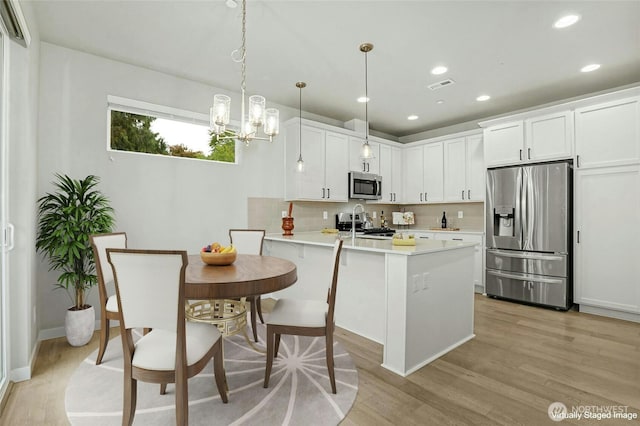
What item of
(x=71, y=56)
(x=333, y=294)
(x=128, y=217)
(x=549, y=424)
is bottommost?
(x=549, y=424)

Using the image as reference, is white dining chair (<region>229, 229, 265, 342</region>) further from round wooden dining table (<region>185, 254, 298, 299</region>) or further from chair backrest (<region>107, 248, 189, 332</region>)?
chair backrest (<region>107, 248, 189, 332</region>)

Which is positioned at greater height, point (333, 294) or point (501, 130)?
point (501, 130)

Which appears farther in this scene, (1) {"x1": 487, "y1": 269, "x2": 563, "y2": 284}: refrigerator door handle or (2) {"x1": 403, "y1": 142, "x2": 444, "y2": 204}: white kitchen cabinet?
(2) {"x1": 403, "y1": 142, "x2": 444, "y2": 204}: white kitchen cabinet

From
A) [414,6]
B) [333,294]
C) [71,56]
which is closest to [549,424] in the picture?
[333,294]

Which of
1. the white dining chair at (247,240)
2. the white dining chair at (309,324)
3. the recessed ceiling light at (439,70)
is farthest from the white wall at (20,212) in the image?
the recessed ceiling light at (439,70)

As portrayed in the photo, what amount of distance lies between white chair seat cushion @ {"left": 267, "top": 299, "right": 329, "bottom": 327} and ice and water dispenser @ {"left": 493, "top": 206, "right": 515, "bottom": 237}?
3.16 m

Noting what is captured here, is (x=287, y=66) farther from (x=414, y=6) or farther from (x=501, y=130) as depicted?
(x=501, y=130)

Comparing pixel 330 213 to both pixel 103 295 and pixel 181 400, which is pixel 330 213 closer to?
pixel 103 295

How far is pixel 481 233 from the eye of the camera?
4.62m

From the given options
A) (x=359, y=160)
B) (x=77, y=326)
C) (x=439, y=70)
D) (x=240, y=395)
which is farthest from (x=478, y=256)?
(x=77, y=326)

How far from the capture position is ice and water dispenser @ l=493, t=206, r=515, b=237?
4203 mm

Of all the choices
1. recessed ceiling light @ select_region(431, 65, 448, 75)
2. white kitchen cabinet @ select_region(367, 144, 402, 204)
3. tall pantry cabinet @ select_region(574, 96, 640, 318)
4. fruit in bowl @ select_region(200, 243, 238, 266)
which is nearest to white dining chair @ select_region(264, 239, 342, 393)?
fruit in bowl @ select_region(200, 243, 238, 266)

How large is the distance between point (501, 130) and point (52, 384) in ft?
17.6

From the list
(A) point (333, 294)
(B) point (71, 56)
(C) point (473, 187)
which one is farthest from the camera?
(C) point (473, 187)
